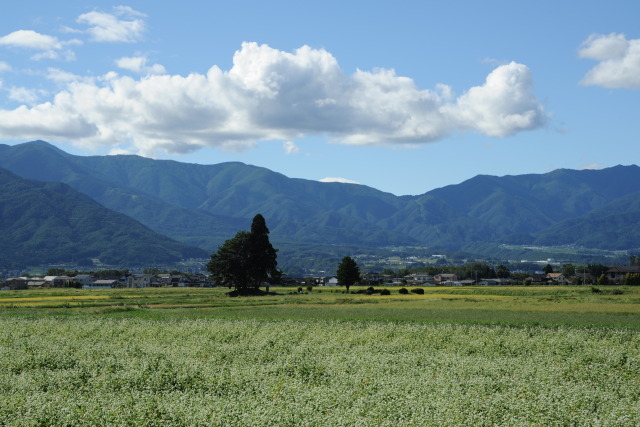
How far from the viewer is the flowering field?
748 inches

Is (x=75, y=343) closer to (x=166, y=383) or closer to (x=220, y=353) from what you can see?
(x=220, y=353)

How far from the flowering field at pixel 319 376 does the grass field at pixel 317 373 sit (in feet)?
0.24

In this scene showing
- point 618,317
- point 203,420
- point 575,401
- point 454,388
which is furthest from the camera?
point 618,317

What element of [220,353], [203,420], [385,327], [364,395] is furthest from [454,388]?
[385,327]

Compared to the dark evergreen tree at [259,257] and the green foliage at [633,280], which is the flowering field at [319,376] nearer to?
the dark evergreen tree at [259,257]

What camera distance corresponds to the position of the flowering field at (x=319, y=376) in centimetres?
1900

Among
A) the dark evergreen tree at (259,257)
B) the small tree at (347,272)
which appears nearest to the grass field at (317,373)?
the dark evergreen tree at (259,257)

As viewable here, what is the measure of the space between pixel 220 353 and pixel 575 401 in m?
18.4

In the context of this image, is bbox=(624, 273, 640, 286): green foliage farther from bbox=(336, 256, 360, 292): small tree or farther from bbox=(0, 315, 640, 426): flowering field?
bbox=(0, 315, 640, 426): flowering field

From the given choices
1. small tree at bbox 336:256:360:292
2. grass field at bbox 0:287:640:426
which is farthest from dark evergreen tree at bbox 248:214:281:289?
grass field at bbox 0:287:640:426

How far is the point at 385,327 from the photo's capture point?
44.8 meters

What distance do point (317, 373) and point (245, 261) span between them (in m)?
82.3

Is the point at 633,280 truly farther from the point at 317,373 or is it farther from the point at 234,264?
the point at 317,373

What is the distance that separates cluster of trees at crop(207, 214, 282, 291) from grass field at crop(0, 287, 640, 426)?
183ft
